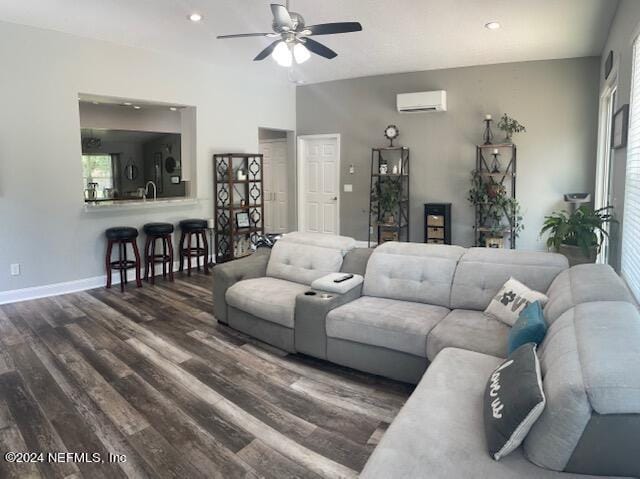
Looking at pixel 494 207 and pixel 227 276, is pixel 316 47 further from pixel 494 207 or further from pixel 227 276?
pixel 494 207

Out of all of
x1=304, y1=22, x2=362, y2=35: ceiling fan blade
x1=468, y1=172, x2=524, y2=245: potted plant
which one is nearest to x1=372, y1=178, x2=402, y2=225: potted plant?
x1=468, y1=172, x2=524, y2=245: potted plant

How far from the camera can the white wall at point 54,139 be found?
15.3ft

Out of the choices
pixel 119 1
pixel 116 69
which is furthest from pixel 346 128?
pixel 119 1

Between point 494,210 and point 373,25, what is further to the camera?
point 494,210

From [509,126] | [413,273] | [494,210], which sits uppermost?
[509,126]

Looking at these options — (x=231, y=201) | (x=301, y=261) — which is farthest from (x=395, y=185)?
(x=301, y=261)

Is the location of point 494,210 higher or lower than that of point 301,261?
higher

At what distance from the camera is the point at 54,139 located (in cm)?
497

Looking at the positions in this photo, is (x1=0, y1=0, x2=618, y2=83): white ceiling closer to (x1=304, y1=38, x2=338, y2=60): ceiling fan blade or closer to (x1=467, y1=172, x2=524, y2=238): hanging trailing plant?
(x1=304, y1=38, x2=338, y2=60): ceiling fan blade

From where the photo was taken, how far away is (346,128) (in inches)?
307

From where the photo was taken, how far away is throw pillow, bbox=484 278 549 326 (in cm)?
272

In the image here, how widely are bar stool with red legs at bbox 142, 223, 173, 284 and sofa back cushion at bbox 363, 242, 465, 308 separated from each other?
3.20 metres

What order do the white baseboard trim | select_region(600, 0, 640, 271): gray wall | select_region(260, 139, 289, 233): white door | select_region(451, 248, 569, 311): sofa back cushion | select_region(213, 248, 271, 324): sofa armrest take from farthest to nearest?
select_region(260, 139, 289, 233): white door < the white baseboard trim < select_region(213, 248, 271, 324): sofa armrest < select_region(600, 0, 640, 271): gray wall < select_region(451, 248, 569, 311): sofa back cushion

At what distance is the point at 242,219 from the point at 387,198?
2322 mm
